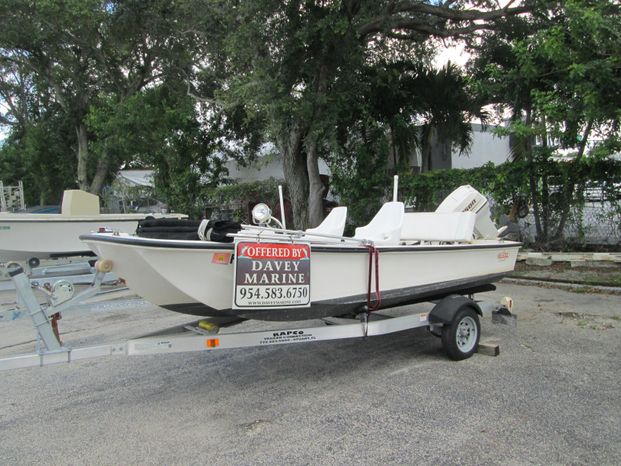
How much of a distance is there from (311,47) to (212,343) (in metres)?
10.0

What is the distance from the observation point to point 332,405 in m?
4.30

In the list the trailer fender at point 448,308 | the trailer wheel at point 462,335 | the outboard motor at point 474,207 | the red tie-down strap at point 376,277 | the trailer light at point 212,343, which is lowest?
the trailer wheel at point 462,335

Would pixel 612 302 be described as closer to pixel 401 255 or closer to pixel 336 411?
pixel 401 255

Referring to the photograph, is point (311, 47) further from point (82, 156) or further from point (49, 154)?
point (49, 154)

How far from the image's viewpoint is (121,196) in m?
27.0

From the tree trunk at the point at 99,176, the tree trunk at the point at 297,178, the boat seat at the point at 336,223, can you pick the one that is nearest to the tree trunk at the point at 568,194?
the tree trunk at the point at 297,178

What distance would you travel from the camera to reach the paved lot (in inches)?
138

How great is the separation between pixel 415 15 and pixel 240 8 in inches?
191

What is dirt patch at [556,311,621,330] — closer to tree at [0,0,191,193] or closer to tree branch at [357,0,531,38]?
tree branch at [357,0,531,38]

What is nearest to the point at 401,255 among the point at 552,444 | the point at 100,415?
the point at 552,444

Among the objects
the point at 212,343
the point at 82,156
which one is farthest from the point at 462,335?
the point at 82,156

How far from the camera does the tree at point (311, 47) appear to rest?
11867mm

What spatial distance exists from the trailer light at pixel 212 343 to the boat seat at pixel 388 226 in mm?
1996

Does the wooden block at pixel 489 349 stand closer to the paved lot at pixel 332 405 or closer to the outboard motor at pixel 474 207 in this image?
the paved lot at pixel 332 405
